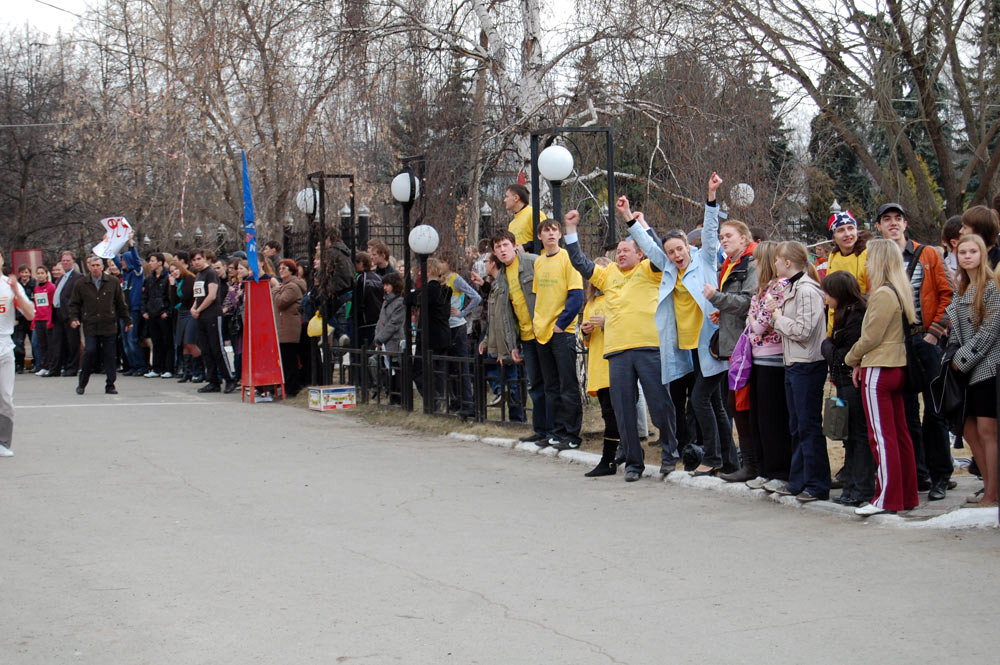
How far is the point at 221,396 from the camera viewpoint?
667 inches

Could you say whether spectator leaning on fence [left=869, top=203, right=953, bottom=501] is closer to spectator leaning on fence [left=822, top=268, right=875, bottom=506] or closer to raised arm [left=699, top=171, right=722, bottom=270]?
spectator leaning on fence [left=822, top=268, right=875, bottom=506]

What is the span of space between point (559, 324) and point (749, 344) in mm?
2410

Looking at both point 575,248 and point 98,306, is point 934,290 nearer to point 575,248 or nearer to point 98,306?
point 575,248

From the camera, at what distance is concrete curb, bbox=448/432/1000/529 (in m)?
7.07

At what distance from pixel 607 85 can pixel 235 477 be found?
9.37m

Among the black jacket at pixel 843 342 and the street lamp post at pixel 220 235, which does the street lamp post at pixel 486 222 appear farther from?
the street lamp post at pixel 220 235

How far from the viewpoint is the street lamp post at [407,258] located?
1355cm

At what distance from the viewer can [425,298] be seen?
Result: 1316cm

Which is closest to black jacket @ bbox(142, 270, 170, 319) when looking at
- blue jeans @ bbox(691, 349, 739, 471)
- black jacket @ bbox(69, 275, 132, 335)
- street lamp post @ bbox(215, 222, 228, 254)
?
black jacket @ bbox(69, 275, 132, 335)

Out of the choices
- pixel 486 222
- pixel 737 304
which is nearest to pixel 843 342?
pixel 737 304

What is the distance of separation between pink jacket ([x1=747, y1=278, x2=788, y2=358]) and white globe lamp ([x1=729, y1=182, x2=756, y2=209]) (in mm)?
7808

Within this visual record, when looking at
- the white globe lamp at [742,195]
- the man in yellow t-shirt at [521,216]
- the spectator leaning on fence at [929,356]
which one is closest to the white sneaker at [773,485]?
the spectator leaning on fence at [929,356]

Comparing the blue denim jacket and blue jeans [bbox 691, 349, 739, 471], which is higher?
the blue denim jacket

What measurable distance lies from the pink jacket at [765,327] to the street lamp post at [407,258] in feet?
19.8
